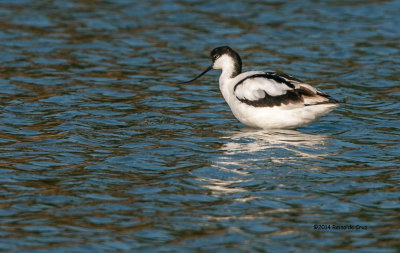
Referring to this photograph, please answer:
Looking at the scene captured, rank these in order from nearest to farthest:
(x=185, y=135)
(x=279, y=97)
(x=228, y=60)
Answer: (x=279, y=97), (x=185, y=135), (x=228, y=60)

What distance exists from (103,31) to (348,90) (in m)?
6.33

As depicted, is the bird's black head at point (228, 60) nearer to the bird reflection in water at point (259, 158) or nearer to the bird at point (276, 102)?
the bird at point (276, 102)

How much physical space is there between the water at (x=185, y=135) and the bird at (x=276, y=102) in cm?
26

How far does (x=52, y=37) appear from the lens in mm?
17578

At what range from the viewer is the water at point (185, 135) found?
7.93m

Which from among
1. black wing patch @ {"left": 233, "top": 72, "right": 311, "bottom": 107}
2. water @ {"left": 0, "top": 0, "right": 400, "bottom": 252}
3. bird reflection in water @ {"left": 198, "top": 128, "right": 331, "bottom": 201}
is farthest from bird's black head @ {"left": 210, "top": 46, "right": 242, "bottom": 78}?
bird reflection in water @ {"left": 198, "top": 128, "right": 331, "bottom": 201}

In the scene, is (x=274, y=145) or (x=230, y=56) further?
(x=230, y=56)

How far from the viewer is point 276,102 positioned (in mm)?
11477

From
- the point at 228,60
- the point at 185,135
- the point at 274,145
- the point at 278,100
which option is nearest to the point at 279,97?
the point at 278,100

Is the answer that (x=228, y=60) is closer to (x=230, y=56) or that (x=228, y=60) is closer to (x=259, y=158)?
(x=230, y=56)

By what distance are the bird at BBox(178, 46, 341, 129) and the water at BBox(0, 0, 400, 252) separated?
0.26m

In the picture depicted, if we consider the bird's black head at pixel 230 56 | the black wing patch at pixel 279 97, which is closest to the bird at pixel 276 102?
the black wing patch at pixel 279 97

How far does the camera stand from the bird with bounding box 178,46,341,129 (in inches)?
446

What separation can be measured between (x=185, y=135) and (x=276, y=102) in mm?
1371
